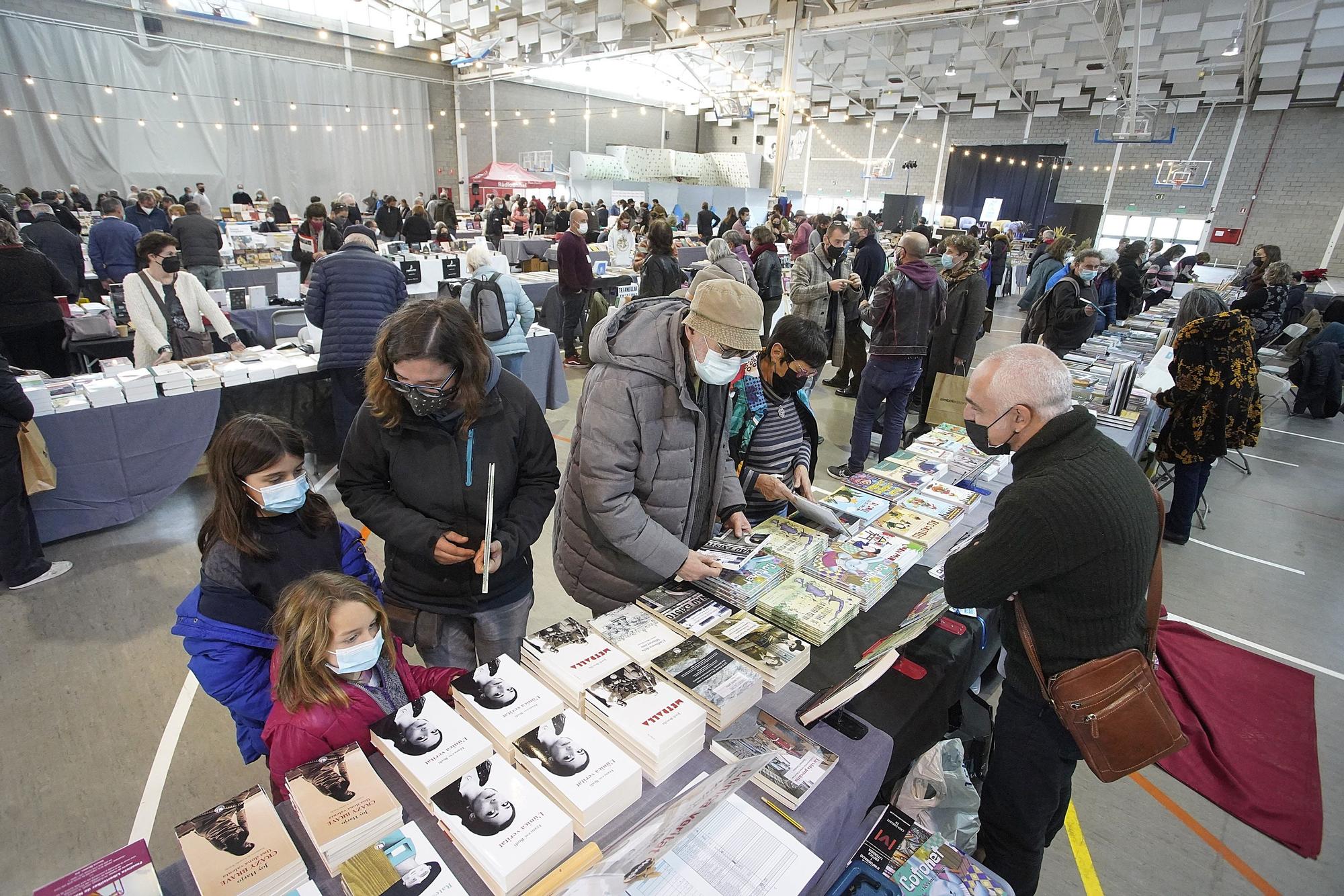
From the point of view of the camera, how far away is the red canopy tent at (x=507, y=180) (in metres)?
16.4

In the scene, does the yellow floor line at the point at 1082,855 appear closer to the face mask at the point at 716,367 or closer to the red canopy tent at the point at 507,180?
the face mask at the point at 716,367

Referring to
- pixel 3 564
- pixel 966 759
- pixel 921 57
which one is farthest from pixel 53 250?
pixel 921 57

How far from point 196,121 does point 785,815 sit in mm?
19123

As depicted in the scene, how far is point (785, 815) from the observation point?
1.15 meters

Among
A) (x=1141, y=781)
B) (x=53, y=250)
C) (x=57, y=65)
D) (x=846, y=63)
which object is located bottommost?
(x=1141, y=781)

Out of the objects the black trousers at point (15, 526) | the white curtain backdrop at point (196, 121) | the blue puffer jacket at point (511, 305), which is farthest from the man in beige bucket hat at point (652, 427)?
the white curtain backdrop at point (196, 121)

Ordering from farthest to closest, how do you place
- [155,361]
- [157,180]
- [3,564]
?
[157,180]
[155,361]
[3,564]

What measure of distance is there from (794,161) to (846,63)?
33.6 ft

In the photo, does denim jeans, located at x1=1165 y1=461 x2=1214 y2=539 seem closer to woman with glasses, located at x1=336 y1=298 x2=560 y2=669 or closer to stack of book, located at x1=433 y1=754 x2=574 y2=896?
woman with glasses, located at x1=336 y1=298 x2=560 y2=669

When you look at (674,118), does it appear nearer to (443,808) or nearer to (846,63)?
(846,63)

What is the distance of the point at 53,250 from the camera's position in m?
5.92

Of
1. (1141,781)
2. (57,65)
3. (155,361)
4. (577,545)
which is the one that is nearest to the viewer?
(577,545)

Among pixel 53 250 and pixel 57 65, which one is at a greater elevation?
pixel 57 65

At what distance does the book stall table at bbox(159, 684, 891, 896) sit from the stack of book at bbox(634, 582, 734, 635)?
0.24 meters
